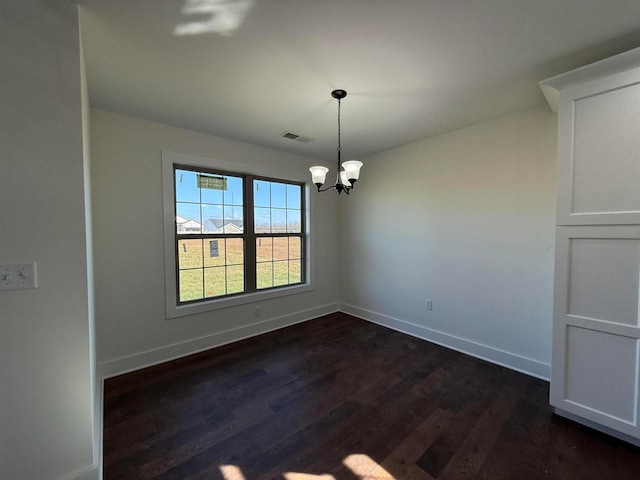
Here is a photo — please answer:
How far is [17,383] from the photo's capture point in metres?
1.21

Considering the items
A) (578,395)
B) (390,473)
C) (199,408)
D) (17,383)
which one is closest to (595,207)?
(578,395)

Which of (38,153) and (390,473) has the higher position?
A: (38,153)

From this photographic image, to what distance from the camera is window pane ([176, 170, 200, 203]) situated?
9.55ft

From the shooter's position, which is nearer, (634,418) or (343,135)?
(634,418)

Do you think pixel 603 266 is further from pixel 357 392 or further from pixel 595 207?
pixel 357 392

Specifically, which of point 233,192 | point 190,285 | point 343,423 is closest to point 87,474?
point 343,423

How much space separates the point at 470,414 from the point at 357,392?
0.85 metres

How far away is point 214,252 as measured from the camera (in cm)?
317

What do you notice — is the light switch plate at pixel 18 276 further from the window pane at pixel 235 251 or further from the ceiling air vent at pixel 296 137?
the ceiling air vent at pixel 296 137

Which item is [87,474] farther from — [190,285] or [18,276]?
[190,285]

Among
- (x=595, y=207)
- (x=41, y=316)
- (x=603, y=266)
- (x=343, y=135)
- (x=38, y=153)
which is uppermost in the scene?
(x=343, y=135)

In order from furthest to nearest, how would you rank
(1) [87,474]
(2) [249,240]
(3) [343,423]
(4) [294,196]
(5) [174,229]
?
(4) [294,196] → (2) [249,240] → (5) [174,229] → (3) [343,423] → (1) [87,474]

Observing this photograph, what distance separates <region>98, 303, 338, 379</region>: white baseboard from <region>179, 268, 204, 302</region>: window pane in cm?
48

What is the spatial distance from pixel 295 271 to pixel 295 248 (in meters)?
0.35
